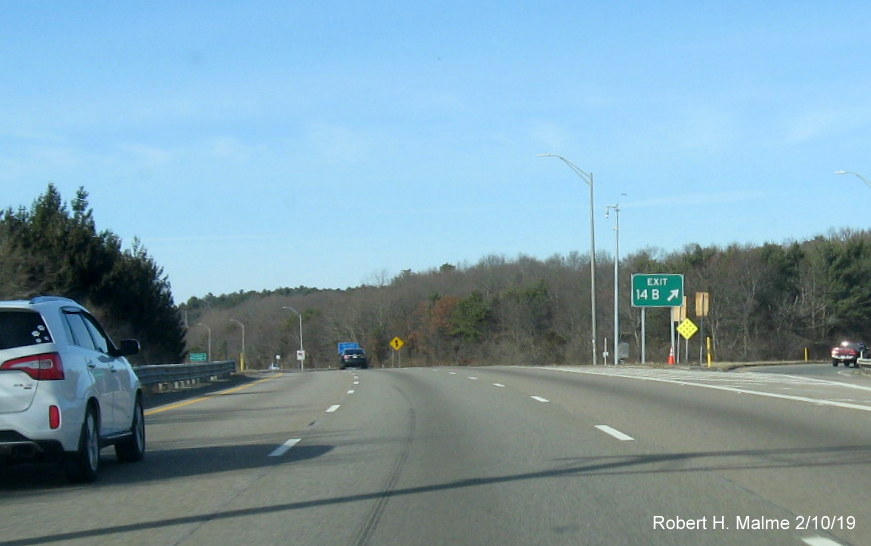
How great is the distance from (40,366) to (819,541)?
705 cm

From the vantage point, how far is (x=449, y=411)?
19547 millimetres

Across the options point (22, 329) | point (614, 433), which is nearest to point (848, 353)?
point (614, 433)

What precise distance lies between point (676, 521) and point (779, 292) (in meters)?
88.3

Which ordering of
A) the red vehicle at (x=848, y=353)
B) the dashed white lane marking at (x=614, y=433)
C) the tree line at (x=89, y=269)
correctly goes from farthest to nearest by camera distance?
the red vehicle at (x=848, y=353) < the tree line at (x=89, y=269) < the dashed white lane marking at (x=614, y=433)

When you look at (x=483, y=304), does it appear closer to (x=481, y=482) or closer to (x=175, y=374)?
(x=175, y=374)

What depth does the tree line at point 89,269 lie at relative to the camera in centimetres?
3609

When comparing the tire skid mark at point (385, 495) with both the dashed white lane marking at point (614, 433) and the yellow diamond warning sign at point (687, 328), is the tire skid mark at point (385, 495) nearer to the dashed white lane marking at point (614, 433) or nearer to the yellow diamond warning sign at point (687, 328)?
the dashed white lane marking at point (614, 433)

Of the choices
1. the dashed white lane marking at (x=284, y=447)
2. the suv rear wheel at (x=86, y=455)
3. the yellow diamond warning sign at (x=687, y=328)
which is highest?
the yellow diamond warning sign at (x=687, y=328)

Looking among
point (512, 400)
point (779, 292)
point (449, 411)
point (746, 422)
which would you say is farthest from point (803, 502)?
point (779, 292)

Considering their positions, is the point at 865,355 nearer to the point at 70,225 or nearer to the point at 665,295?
the point at 665,295

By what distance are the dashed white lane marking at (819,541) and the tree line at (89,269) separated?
2717 cm

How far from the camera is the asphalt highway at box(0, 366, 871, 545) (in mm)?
7848

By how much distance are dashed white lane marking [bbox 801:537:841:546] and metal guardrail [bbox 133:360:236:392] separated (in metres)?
21.4

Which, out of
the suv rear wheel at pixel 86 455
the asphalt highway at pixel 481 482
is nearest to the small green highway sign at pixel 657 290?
the asphalt highway at pixel 481 482
